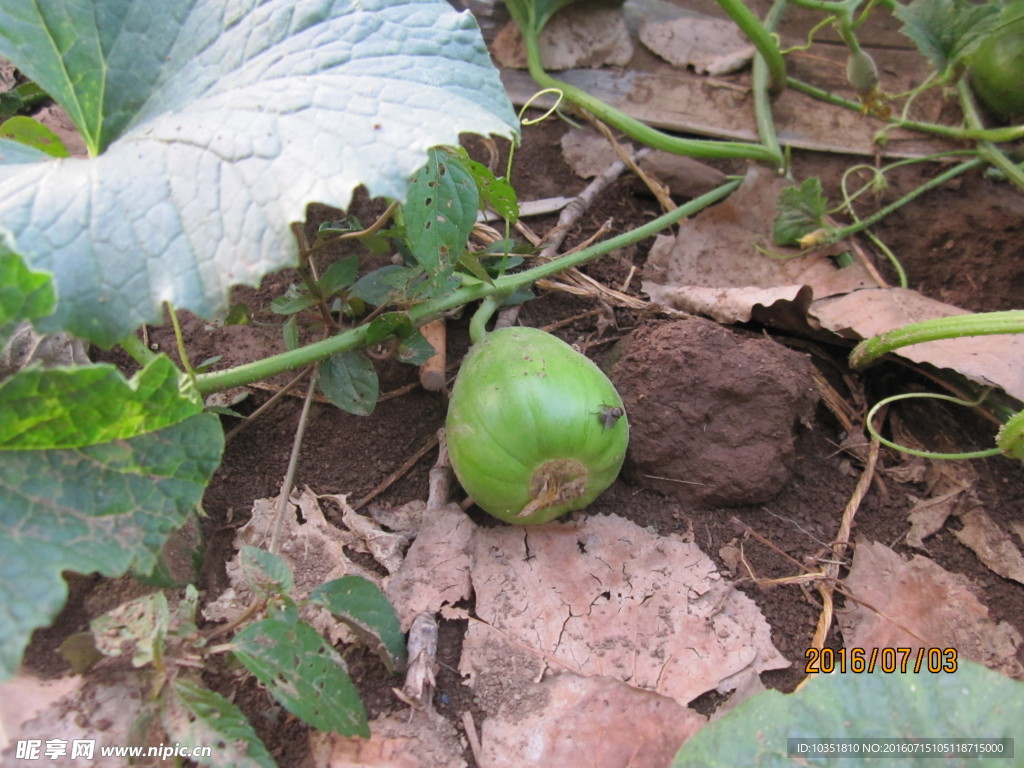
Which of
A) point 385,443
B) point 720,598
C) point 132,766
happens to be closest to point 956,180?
point 720,598

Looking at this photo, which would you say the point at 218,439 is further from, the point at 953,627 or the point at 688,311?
the point at 953,627

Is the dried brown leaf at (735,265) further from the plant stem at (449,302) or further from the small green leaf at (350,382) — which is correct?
the small green leaf at (350,382)

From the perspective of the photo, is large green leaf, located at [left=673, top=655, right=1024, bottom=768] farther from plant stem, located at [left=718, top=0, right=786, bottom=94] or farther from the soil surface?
plant stem, located at [left=718, top=0, right=786, bottom=94]

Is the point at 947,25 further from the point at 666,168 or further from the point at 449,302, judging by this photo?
the point at 449,302

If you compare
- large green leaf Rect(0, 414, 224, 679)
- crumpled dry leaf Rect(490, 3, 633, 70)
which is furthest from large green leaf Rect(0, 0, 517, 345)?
crumpled dry leaf Rect(490, 3, 633, 70)

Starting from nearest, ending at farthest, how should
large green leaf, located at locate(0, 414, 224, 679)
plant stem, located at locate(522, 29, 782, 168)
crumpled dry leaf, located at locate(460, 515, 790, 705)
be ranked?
large green leaf, located at locate(0, 414, 224, 679), crumpled dry leaf, located at locate(460, 515, 790, 705), plant stem, located at locate(522, 29, 782, 168)

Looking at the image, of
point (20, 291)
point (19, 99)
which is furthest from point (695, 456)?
point (19, 99)
